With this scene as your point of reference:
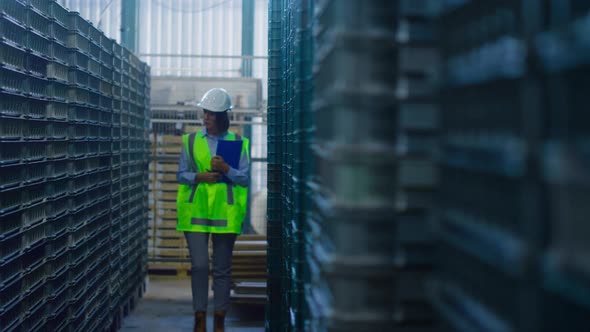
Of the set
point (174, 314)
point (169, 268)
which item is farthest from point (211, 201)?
point (169, 268)

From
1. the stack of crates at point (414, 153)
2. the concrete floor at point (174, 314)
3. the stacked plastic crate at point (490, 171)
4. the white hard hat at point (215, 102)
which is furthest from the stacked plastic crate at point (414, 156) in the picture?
the concrete floor at point (174, 314)

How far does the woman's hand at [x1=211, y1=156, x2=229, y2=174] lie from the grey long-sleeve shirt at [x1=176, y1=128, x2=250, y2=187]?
5 centimetres

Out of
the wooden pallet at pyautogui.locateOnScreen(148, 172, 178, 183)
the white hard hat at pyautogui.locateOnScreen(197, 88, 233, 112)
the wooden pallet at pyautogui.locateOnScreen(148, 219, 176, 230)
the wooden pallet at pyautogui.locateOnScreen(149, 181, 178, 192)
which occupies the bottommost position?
the wooden pallet at pyautogui.locateOnScreen(148, 219, 176, 230)

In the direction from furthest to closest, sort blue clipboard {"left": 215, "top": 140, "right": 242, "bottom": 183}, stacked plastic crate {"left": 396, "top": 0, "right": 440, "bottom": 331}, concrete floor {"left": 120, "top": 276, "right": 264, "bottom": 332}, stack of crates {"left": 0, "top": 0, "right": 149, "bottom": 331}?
concrete floor {"left": 120, "top": 276, "right": 264, "bottom": 332}, blue clipboard {"left": 215, "top": 140, "right": 242, "bottom": 183}, stack of crates {"left": 0, "top": 0, "right": 149, "bottom": 331}, stacked plastic crate {"left": 396, "top": 0, "right": 440, "bottom": 331}

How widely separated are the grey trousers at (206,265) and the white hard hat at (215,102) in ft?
3.42

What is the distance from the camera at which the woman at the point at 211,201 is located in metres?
5.89

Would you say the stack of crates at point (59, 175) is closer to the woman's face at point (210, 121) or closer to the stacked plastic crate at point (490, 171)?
the woman's face at point (210, 121)

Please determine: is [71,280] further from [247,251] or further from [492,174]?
[492,174]

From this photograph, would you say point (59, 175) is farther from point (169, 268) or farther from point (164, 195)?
point (169, 268)

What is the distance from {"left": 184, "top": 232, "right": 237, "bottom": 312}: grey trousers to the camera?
234 inches

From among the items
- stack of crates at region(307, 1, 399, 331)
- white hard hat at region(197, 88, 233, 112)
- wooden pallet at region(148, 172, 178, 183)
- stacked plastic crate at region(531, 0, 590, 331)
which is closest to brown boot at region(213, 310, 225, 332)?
white hard hat at region(197, 88, 233, 112)

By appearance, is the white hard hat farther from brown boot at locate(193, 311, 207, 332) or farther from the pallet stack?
the pallet stack

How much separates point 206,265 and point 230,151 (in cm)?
95

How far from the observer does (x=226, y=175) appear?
5934 mm
